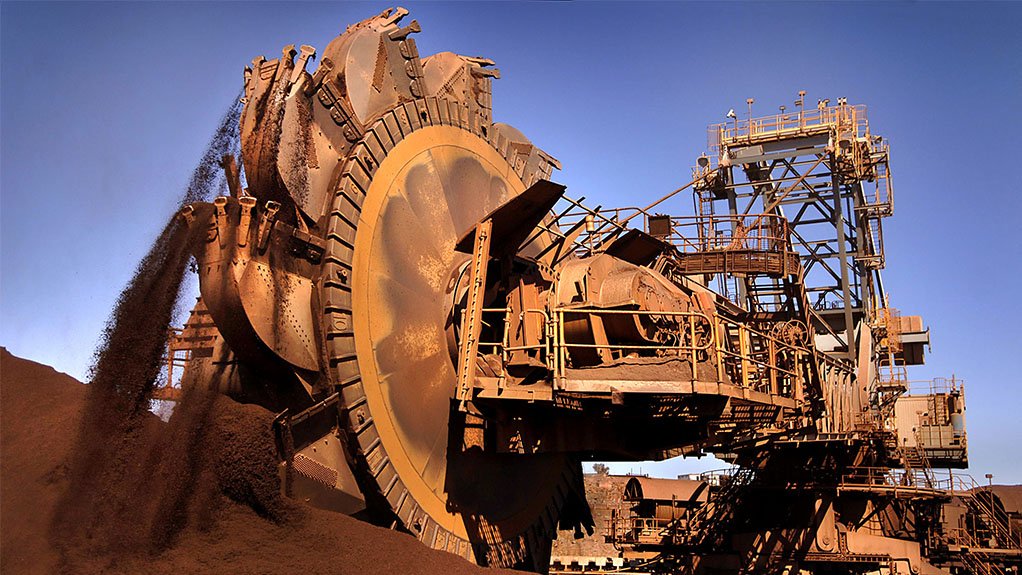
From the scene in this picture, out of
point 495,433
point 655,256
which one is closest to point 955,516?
point 655,256

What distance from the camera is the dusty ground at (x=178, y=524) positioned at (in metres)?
6.34

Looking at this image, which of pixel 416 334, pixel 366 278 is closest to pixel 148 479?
pixel 366 278

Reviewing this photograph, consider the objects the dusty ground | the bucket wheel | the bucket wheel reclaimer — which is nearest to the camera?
the dusty ground

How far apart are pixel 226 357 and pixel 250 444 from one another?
1371 millimetres

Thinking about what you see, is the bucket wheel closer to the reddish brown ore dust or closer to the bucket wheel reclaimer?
the bucket wheel reclaimer

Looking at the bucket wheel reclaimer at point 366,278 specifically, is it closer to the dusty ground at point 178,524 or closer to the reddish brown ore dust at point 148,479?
the reddish brown ore dust at point 148,479

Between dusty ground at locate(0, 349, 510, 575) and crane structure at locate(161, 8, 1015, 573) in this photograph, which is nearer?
dusty ground at locate(0, 349, 510, 575)

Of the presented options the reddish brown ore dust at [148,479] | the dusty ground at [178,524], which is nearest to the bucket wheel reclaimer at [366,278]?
the reddish brown ore dust at [148,479]

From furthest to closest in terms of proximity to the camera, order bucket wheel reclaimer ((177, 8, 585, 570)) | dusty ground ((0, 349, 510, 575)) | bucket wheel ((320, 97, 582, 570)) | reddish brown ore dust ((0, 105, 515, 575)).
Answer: bucket wheel ((320, 97, 582, 570))
bucket wheel reclaimer ((177, 8, 585, 570))
reddish brown ore dust ((0, 105, 515, 575))
dusty ground ((0, 349, 510, 575))

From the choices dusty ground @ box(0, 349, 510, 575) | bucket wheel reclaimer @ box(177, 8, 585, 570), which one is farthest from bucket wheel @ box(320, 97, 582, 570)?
dusty ground @ box(0, 349, 510, 575)

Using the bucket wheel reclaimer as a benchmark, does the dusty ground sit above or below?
below

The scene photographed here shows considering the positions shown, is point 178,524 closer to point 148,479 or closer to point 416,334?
point 148,479

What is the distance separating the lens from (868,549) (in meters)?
23.3

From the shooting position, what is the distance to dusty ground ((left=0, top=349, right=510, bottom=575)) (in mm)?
6336
